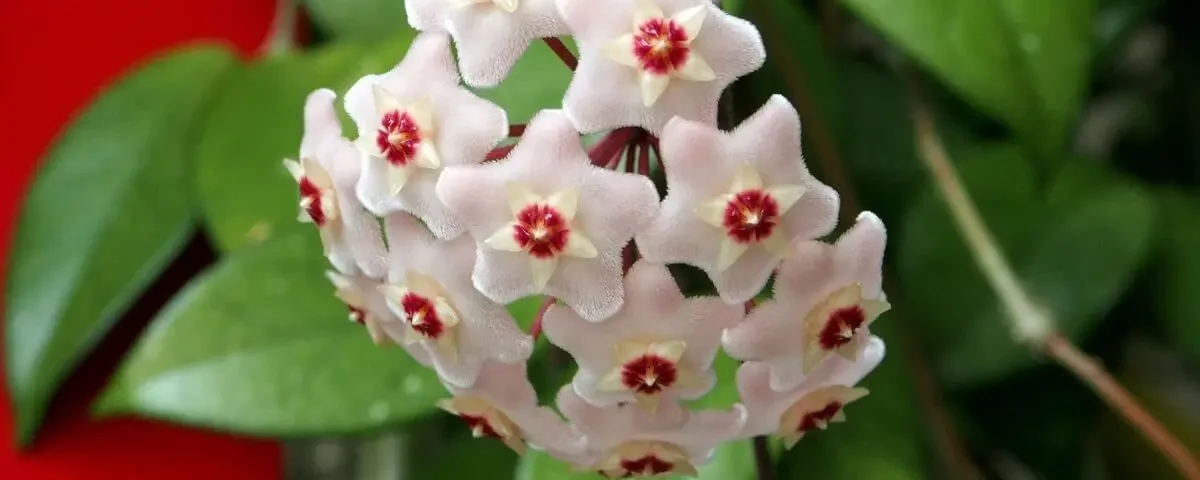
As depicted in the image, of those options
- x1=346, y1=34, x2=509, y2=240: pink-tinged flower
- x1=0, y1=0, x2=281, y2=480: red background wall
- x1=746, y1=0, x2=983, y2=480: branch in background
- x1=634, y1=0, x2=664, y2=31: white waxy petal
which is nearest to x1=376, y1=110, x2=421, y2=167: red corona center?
x1=346, y1=34, x2=509, y2=240: pink-tinged flower

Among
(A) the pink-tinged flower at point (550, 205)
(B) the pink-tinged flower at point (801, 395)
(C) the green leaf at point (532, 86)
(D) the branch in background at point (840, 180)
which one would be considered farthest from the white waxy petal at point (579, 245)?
(D) the branch in background at point (840, 180)

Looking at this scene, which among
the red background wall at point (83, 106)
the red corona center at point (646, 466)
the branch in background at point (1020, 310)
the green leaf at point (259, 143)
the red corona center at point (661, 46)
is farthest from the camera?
the red background wall at point (83, 106)

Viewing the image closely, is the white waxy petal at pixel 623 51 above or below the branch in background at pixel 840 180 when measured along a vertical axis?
above

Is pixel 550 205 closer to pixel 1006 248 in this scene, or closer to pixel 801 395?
pixel 801 395

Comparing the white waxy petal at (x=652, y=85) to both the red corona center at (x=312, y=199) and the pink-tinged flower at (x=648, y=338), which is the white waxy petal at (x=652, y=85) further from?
the red corona center at (x=312, y=199)

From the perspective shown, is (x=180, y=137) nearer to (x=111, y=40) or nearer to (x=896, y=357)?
(x=111, y=40)

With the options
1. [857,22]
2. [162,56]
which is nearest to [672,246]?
[857,22]
